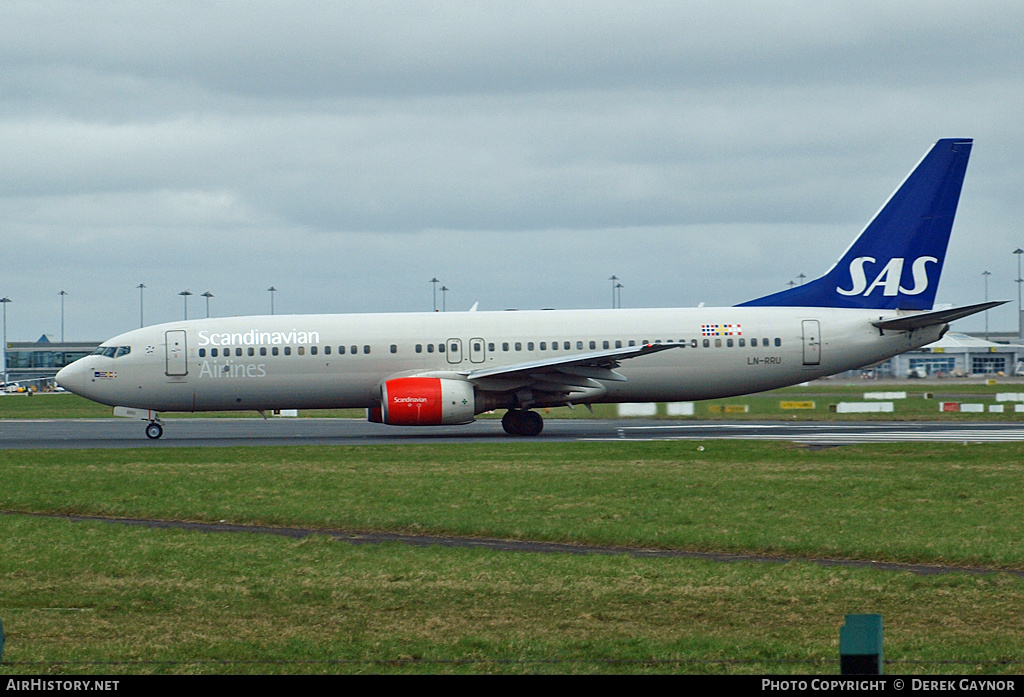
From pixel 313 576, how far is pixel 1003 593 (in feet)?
23.6

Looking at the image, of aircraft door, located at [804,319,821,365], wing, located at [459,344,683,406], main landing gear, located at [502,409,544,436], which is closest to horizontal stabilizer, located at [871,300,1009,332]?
aircraft door, located at [804,319,821,365]

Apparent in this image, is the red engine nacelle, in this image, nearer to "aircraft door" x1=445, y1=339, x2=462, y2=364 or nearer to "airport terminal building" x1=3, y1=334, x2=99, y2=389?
"aircraft door" x1=445, y1=339, x2=462, y2=364

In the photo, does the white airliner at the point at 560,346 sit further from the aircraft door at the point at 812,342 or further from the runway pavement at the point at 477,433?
the runway pavement at the point at 477,433

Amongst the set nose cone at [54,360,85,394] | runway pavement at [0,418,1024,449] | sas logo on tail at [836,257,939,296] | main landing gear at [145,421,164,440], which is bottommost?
runway pavement at [0,418,1024,449]

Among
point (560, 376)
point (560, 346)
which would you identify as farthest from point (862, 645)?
point (560, 346)

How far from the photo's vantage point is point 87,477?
880 inches

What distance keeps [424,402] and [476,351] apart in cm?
347

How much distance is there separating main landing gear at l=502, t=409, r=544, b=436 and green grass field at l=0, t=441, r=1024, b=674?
39.2 feet

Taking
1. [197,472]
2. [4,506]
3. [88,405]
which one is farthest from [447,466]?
[88,405]

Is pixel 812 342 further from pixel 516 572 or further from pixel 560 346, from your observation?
pixel 516 572

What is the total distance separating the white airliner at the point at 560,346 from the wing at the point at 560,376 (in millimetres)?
54

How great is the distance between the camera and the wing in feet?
111

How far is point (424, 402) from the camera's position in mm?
33031

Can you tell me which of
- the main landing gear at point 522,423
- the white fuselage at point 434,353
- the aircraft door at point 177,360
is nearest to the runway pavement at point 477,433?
the main landing gear at point 522,423
